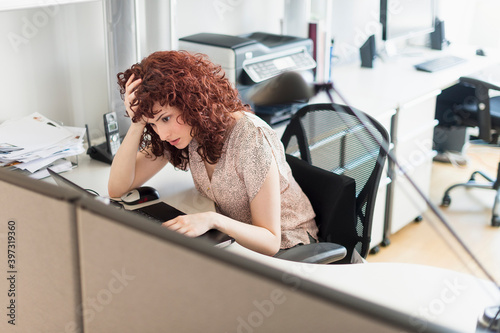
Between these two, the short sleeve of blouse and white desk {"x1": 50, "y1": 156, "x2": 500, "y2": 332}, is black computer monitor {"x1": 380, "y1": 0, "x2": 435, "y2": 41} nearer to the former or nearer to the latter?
the short sleeve of blouse

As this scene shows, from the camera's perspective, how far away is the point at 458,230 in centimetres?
247

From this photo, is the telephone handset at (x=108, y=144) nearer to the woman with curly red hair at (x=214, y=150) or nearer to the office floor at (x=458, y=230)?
the woman with curly red hair at (x=214, y=150)

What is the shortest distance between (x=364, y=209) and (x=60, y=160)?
998 mm

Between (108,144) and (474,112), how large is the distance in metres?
2.00

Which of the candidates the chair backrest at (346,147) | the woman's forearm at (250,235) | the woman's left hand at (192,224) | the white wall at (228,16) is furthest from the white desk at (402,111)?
the woman's left hand at (192,224)

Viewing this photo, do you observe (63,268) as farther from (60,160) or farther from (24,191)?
(60,160)

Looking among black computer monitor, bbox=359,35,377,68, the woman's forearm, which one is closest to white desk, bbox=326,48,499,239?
black computer monitor, bbox=359,35,377,68

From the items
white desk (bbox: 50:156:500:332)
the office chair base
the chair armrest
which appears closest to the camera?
white desk (bbox: 50:156:500:332)

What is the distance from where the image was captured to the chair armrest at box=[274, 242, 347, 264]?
4.85 feet

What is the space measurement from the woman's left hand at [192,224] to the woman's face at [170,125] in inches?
11.1

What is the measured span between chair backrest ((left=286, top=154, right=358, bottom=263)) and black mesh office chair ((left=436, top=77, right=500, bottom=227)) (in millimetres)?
1553

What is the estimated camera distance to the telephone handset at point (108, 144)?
200 cm

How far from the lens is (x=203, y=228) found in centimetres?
139

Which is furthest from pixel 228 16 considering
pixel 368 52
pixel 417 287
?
pixel 417 287
